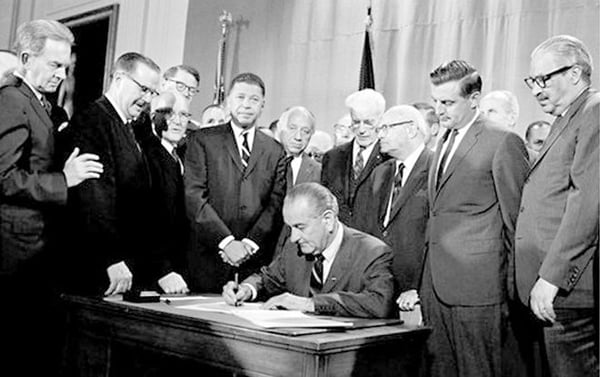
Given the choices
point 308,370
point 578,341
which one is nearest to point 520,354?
point 578,341

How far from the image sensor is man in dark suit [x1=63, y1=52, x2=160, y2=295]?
3273 millimetres

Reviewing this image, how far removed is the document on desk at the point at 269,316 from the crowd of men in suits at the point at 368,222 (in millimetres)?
102

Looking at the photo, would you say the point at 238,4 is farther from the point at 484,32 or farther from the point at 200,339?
the point at 200,339

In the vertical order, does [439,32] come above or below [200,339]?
above

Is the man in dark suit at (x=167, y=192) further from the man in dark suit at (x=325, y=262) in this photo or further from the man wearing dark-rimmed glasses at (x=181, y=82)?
the man in dark suit at (x=325, y=262)

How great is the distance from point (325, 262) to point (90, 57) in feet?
18.7

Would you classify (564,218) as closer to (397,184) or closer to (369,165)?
(397,184)

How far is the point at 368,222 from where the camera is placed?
3857 millimetres

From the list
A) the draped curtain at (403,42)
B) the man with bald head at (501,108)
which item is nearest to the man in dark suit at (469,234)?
the man with bald head at (501,108)

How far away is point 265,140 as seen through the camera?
4.11 metres

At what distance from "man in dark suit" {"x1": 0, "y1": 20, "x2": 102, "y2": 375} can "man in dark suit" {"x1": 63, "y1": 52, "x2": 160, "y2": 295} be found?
138 mm

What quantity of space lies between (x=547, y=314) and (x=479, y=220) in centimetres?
63

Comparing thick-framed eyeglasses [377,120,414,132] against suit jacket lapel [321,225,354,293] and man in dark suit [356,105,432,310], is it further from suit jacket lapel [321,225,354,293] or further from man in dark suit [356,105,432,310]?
suit jacket lapel [321,225,354,293]

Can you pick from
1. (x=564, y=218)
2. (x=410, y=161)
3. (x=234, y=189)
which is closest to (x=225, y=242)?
(x=234, y=189)
